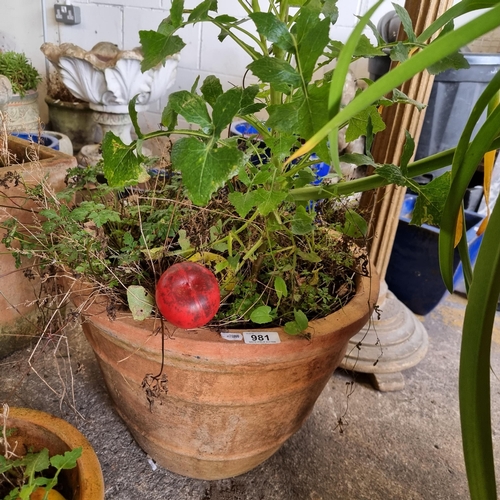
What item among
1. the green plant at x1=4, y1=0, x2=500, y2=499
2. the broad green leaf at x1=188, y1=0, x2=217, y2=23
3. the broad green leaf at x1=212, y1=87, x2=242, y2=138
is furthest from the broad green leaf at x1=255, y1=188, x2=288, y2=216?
the broad green leaf at x1=188, y1=0, x2=217, y2=23

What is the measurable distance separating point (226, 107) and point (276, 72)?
0.07 meters

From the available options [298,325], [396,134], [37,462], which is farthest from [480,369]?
[396,134]

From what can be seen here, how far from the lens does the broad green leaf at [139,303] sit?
0.63m

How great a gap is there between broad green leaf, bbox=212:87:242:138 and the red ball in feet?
0.63

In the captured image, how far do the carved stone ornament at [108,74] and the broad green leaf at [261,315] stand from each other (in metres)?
1.16

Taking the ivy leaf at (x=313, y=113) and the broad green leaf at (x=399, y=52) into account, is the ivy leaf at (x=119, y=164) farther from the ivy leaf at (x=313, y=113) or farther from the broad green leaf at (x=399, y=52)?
the broad green leaf at (x=399, y=52)

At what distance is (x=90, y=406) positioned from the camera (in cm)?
102

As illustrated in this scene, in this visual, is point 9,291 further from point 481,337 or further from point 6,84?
point 481,337

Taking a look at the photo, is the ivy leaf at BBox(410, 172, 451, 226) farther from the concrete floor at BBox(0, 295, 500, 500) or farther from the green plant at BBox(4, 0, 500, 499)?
the concrete floor at BBox(0, 295, 500, 500)

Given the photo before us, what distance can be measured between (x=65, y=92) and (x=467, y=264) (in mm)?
2009

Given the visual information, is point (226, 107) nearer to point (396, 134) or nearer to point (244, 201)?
point (244, 201)

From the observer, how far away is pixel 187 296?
0.58m

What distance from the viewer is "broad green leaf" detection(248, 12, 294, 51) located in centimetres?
46

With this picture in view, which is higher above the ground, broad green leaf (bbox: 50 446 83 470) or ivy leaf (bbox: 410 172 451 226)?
ivy leaf (bbox: 410 172 451 226)
